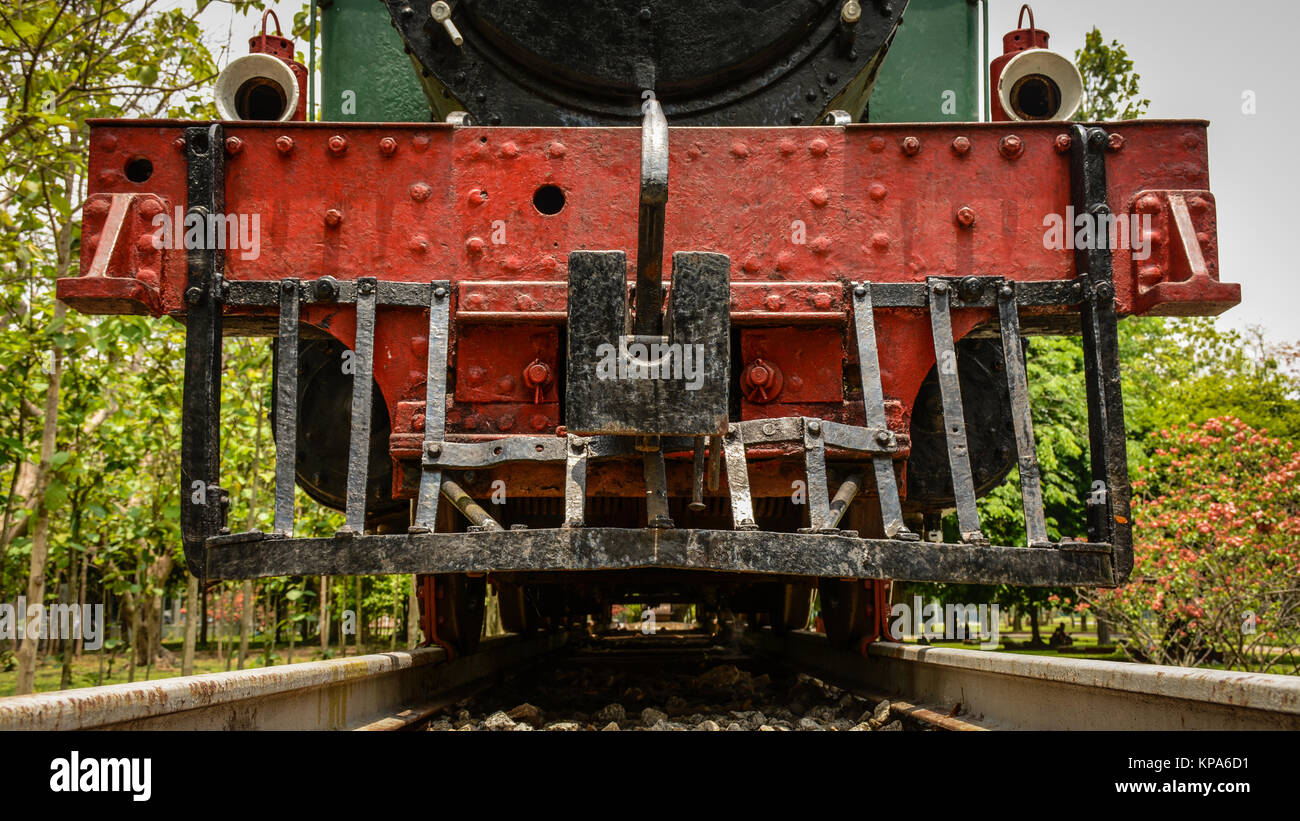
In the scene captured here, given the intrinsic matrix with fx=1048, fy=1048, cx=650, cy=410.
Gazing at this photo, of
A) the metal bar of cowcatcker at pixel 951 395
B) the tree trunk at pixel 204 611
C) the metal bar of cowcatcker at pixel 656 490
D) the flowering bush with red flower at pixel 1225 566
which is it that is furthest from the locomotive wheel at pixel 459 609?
the flowering bush with red flower at pixel 1225 566

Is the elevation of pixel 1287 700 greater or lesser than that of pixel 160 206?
lesser

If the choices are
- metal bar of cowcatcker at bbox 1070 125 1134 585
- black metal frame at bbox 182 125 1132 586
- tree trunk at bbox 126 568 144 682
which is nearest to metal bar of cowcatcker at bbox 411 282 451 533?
black metal frame at bbox 182 125 1132 586

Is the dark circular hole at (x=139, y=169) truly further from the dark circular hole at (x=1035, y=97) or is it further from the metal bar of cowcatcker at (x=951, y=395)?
the dark circular hole at (x=1035, y=97)

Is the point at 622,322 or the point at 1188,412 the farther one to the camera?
the point at 1188,412

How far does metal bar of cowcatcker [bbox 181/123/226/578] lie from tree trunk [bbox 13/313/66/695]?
11.9 ft

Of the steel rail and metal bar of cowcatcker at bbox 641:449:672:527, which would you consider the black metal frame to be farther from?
the steel rail

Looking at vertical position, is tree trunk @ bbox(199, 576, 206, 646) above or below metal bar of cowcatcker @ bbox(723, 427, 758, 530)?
below

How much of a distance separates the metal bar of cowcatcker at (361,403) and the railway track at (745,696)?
1.59 feet

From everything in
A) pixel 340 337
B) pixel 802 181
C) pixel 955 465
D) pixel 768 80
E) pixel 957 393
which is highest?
pixel 768 80

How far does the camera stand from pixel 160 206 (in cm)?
345

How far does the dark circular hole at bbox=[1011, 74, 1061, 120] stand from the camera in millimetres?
3820
